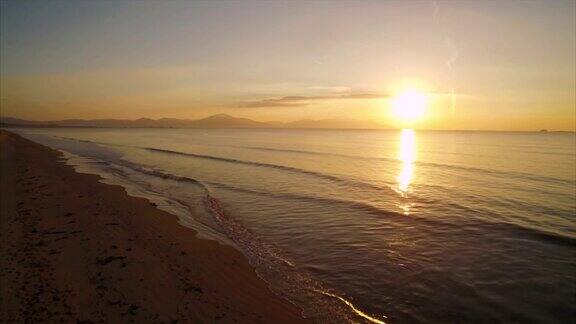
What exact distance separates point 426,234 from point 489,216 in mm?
5408

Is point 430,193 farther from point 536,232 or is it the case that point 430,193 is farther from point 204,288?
point 204,288

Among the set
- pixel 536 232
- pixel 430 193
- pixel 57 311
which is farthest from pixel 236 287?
pixel 430 193

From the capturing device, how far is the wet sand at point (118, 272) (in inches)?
294

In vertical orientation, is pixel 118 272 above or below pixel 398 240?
above

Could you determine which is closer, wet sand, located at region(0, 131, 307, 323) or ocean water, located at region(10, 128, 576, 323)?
wet sand, located at region(0, 131, 307, 323)

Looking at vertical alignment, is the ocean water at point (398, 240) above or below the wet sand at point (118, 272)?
below

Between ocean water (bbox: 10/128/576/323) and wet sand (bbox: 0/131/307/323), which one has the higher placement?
wet sand (bbox: 0/131/307/323)

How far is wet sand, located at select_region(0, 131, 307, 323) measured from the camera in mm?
7465

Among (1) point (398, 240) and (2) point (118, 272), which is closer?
(2) point (118, 272)

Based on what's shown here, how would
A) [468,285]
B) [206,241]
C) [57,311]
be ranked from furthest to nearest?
1. [206,241]
2. [468,285]
3. [57,311]

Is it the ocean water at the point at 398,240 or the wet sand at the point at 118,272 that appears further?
the ocean water at the point at 398,240

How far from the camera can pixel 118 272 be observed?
9.34 m

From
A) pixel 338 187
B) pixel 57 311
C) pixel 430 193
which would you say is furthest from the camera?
pixel 338 187

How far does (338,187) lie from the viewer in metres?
25.9
